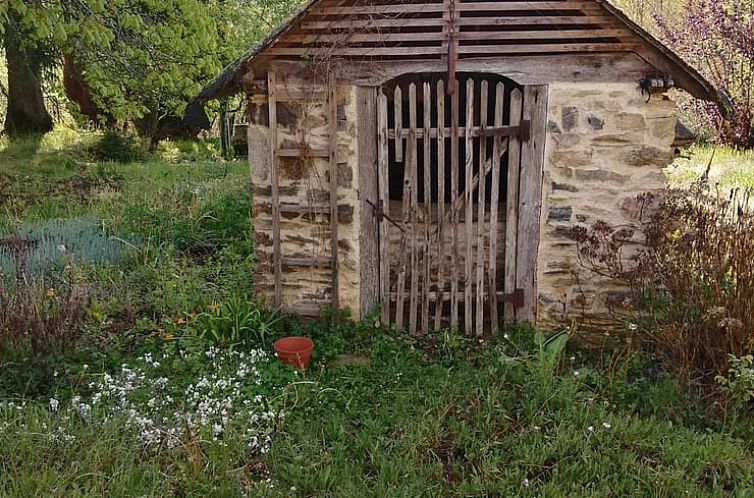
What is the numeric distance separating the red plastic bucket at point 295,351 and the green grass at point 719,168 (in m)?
7.03

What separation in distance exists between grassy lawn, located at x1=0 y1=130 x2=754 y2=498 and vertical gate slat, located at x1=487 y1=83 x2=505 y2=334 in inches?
12.7

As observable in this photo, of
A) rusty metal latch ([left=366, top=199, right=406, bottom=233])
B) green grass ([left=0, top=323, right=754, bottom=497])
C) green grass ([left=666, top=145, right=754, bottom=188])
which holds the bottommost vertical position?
green grass ([left=0, top=323, right=754, bottom=497])

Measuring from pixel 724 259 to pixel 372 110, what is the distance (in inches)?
111

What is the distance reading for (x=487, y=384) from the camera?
456 cm

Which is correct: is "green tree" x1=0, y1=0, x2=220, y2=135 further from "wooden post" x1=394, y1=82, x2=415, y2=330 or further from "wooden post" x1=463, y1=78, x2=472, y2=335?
"wooden post" x1=463, y1=78, x2=472, y2=335

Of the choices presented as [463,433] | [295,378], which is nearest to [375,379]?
[295,378]

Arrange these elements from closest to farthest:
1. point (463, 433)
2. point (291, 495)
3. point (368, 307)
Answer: point (291, 495) → point (463, 433) → point (368, 307)

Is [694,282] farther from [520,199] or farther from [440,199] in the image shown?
[440,199]

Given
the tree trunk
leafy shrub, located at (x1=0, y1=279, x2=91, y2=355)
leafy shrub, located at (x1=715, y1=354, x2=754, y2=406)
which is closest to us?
leafy shrub, located at (x1=715, y1=354, x2=754, y2=406)

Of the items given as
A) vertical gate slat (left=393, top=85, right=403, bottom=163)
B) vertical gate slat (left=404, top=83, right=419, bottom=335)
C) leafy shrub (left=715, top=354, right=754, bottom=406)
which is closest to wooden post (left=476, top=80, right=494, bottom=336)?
vertical gate slat (left=404, top=83, right=419, bottom=335)

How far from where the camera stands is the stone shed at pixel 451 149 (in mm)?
4977

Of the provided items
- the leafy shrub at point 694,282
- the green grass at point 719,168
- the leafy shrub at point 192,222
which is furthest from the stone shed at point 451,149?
the green grass at point 719,168

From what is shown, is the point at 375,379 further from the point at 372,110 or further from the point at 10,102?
the point at 10,102

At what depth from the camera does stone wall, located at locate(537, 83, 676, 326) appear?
5.04 metres
